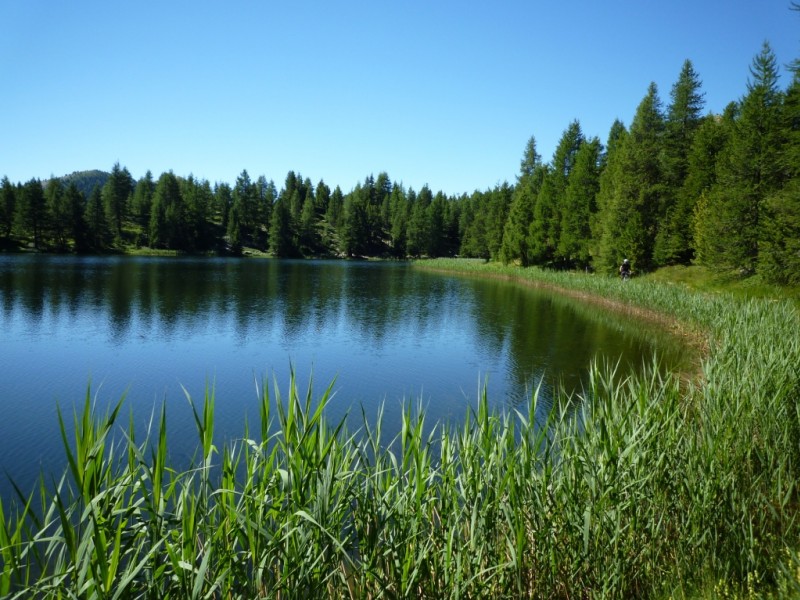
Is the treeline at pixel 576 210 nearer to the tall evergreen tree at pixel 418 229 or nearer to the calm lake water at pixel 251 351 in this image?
the tall evergreen tree at pixel 418 229

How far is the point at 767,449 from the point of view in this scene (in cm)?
527

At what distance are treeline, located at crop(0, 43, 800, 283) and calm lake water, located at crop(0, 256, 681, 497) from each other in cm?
998

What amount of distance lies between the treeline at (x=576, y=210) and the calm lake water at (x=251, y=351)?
32.7ft

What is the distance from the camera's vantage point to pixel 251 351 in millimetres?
17016

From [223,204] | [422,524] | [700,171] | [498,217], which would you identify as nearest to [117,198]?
[223,204]

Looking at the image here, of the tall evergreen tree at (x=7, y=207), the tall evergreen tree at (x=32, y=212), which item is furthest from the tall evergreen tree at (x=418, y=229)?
the tall evergreen tree at (x=7, y=207)

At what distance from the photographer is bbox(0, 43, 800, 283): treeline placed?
90.1 feet

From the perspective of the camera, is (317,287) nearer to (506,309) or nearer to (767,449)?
(506,309)

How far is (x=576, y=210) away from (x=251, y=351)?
133ft

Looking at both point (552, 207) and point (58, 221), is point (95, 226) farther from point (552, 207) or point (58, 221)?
point (552, 207)

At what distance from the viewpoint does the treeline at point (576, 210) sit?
2747cm

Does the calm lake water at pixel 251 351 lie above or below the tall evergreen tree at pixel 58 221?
below

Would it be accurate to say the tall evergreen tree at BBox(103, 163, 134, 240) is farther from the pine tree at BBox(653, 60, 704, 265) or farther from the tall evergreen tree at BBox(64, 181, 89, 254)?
the pine tree at BBox(653, 60, 704, 265)

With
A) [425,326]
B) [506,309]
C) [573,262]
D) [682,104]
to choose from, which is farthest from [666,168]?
[425,326]
